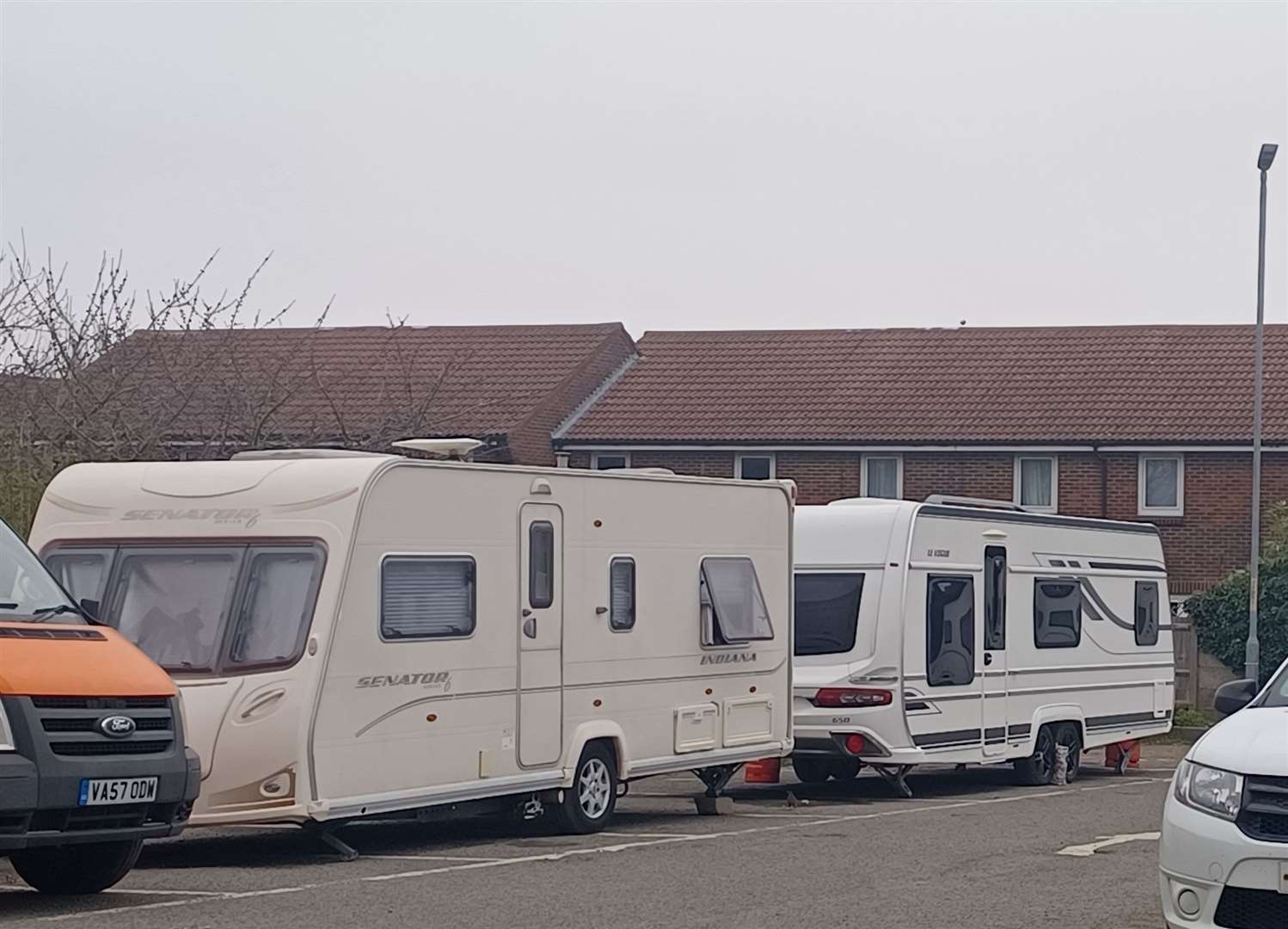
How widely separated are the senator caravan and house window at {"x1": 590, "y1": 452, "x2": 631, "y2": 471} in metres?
23.9

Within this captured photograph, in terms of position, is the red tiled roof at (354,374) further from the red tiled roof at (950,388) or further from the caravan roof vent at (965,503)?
the caravan roof vent at (965,503)

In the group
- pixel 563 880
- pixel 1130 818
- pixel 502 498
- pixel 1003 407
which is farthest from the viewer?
pixel 1003 407

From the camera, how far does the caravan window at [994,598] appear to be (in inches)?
841

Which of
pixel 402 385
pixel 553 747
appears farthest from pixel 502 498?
pixel 402 385

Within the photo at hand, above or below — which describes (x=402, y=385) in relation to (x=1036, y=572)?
above

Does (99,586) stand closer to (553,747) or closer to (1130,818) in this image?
(553,747)

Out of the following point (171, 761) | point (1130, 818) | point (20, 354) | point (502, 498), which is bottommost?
point (1130, 818)

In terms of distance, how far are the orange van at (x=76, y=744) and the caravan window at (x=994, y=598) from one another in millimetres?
11624

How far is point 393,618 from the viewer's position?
1389cm

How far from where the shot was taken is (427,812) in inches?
575

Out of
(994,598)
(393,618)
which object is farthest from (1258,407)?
(393,618)

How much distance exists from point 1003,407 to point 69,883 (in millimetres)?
30967

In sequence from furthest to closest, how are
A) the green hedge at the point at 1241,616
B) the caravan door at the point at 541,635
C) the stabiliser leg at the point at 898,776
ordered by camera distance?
the green hedge at the point at 1241,616 < the stabiliser leg at the point at 898,776 < the caravan door at the point at 541,635

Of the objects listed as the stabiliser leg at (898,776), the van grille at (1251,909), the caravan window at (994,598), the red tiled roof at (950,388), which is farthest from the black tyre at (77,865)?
the red tiled roof at (950,388)
